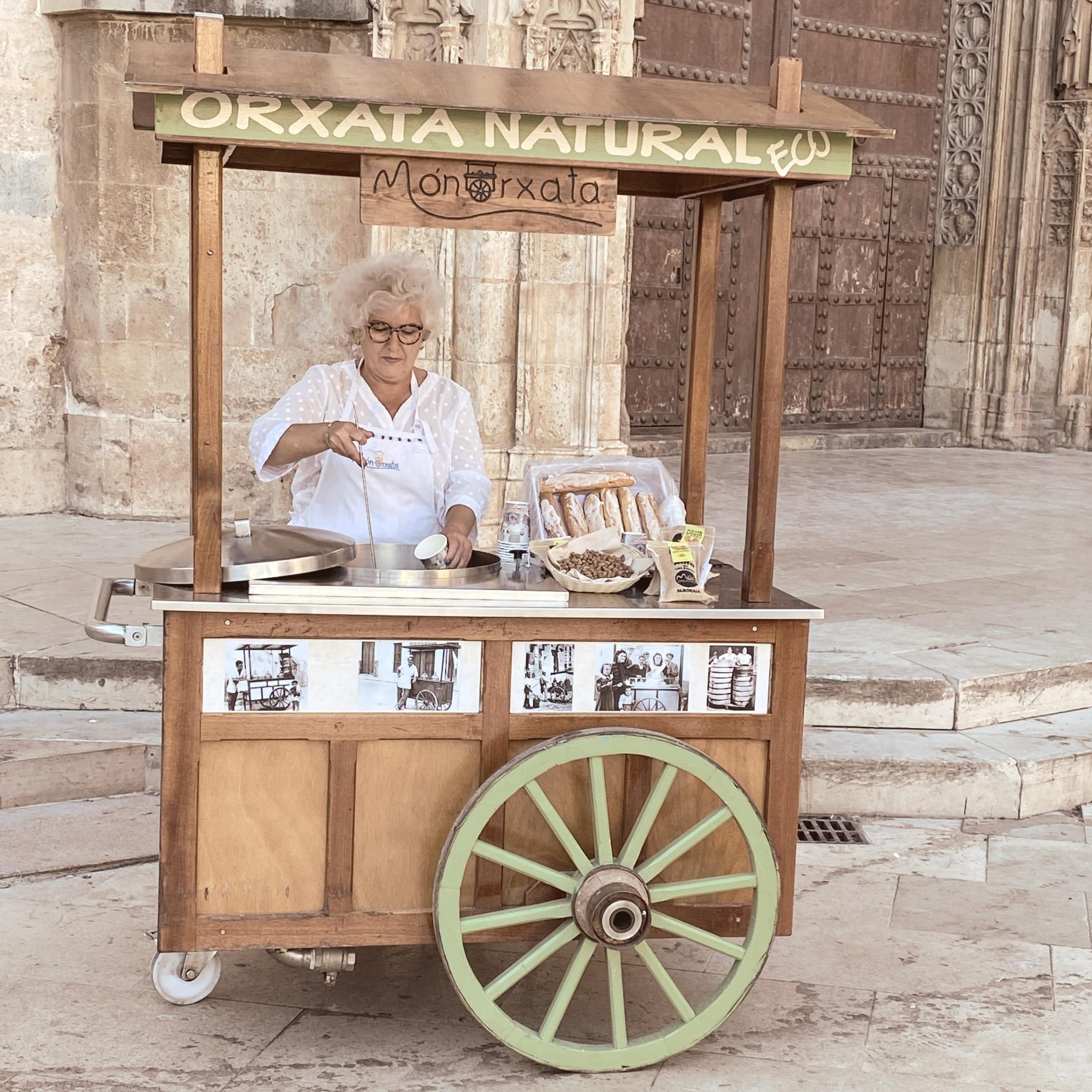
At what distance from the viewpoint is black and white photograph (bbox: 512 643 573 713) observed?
10.6 ft

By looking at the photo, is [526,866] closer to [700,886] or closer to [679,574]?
[700,886]

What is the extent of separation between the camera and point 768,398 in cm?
336

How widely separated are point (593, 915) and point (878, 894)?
1461 millimetres

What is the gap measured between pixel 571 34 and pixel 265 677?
4.98 metres

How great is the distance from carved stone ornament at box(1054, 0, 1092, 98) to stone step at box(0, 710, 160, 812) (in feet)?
31.1

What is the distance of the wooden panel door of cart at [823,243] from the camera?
34.3ft

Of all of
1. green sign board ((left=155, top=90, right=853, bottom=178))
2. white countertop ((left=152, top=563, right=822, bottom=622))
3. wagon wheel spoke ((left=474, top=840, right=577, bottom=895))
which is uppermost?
green sign board ((left=155, top=90, right=853, bottom=178))

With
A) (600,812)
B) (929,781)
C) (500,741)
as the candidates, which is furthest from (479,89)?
(929,781)

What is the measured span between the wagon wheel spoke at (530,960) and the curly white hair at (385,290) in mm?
1652

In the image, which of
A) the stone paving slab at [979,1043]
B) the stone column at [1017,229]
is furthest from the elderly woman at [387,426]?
the stone column at [1017,229]

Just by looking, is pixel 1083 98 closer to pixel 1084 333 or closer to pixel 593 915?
pixel 1084 333

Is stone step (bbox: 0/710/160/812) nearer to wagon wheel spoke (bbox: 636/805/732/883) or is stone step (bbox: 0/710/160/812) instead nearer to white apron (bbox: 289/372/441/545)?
white apron (bbox: 289/372/441/545)

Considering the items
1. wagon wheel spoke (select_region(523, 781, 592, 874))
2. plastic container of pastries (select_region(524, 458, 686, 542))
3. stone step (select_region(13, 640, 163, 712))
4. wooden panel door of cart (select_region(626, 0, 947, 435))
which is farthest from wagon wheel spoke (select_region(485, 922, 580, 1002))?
wooden panel door of cart (select_region(626, 0, 947, 435))

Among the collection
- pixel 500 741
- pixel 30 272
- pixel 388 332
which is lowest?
pixel 500 741
